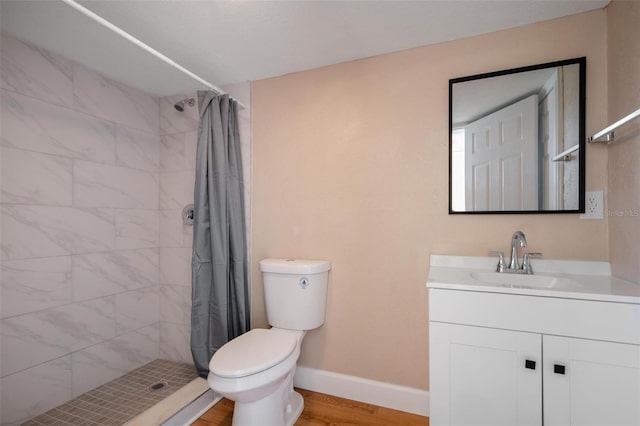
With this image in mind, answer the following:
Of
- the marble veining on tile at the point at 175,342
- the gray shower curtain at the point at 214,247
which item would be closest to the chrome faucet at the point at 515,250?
the gray shower curtain at the point at 214,247

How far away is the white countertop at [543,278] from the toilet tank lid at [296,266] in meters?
0.62

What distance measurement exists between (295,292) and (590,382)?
1298mm

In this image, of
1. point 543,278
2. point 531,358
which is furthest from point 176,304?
point 543,278

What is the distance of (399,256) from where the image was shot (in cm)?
171

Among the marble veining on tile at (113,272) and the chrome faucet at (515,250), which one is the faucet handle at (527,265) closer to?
the chrome faucet at (515,250)

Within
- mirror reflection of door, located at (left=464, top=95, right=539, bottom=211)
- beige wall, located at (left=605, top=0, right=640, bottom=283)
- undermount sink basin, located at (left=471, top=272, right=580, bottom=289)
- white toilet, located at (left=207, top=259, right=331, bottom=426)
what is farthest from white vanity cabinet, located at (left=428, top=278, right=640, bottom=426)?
white toilet, located at (left=207, top=259, right=331, bottom=426)

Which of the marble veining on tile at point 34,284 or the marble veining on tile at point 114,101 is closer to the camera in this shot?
the marble veining on tile at point 34,284

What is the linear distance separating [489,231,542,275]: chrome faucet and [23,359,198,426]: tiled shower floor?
2.03 m

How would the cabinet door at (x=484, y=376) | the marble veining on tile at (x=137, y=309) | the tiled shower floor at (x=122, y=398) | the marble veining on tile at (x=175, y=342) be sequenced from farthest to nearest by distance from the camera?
the marble veining on tile at (x=175, y=342)
the marble veining on tile at (x=137, y=309)
the tiled shower floor at (x=122, y=398)
the cabinet door at (x=484, y=376)

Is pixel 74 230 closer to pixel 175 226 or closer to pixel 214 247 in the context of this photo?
pixel 175 226

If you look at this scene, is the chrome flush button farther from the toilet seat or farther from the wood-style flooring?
the wood-style flooring

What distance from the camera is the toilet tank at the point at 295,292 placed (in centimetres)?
173

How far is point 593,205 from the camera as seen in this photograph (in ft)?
4.58

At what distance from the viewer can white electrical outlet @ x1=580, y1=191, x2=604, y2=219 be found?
1.38 metres
